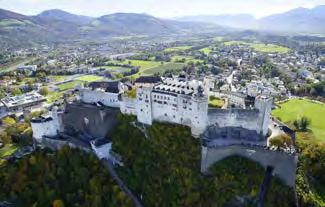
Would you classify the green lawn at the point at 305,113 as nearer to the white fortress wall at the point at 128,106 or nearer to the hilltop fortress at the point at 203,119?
the hilltop fortress at the point at 203,119

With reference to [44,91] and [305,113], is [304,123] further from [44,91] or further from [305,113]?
[44,91]

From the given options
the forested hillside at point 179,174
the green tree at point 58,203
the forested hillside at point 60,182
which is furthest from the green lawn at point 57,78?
the green tree at point 58,203

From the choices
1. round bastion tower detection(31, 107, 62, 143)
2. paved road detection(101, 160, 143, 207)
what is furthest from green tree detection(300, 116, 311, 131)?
round bastion tower detection(31, 107, 62, 143)

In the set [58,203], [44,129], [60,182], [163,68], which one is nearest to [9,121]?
[44,129]

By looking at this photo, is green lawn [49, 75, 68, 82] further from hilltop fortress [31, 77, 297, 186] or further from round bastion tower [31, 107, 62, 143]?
hilltop fortress [31, 77, 297, 186]

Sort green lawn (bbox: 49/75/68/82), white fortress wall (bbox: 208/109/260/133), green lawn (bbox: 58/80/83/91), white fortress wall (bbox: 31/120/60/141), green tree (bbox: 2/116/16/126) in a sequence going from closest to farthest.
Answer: white fortress wall (bbox: 208/109/260/133) → white fortress wall (bbox: 31/120/60/141) → green tree (bbox: 2/116/16/126) → green lawn (bbox: 58/80/83/91) → green lawn (bbox: 49/75/68/82)

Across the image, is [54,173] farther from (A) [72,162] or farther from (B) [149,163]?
(B) [149,163]

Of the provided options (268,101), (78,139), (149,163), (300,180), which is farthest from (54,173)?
(300,180)
